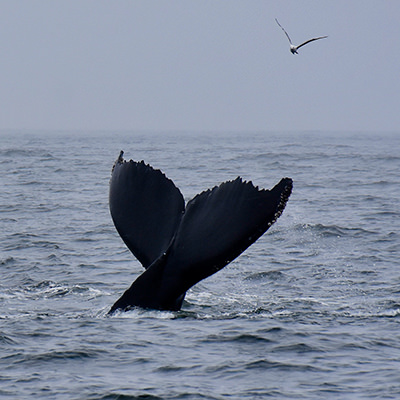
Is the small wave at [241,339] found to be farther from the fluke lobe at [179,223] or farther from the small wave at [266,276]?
the small wave at [266,276]

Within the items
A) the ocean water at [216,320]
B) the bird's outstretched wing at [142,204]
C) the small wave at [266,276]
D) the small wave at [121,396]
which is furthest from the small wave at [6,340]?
the small wave at [266,276]

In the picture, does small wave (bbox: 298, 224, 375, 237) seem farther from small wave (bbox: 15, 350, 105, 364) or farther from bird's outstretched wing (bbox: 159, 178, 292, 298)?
bird's outstretched wing (bbox: 159, 178, 292, 298)

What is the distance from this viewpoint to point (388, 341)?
26.1ft

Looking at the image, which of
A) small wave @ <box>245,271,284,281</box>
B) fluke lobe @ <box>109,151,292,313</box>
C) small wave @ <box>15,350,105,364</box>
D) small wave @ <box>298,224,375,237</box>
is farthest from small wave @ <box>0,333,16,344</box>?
small wave @ <box>298,224,375,237</box>

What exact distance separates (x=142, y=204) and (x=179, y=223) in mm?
328

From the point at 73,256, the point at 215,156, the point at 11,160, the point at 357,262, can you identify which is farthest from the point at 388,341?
the point at 215,156

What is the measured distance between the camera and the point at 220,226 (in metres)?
6.75

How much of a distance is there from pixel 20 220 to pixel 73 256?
411 centimetres

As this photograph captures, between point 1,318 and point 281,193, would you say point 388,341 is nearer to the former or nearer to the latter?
point 281,193

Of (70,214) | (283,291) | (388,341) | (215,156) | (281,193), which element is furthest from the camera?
(215,156)

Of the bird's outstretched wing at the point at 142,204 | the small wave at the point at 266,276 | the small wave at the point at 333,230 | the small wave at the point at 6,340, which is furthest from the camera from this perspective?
the small wave at the point at 333,230

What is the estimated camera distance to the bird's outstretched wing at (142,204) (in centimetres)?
715

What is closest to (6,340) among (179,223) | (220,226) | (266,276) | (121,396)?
(121,396)

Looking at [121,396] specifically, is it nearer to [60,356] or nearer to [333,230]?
[60,356]
